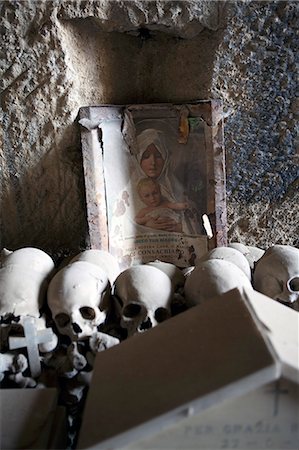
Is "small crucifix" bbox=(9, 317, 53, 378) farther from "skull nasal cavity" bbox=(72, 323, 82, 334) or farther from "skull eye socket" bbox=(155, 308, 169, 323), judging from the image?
"skull eye socket" bbox=(155, 308, 169, 323)

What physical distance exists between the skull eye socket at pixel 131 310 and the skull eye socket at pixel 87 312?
3.0 inches

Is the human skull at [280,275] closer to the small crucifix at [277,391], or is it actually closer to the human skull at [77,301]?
the human skull at [77,301]

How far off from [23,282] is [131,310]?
272 mm

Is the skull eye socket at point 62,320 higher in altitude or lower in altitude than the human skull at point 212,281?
lower

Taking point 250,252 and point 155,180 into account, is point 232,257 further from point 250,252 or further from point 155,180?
point 155,180

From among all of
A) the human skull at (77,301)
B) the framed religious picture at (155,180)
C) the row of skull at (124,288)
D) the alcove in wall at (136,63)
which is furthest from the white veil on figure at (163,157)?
the human skull at (77,301)

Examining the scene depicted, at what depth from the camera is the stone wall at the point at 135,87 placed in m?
1.34

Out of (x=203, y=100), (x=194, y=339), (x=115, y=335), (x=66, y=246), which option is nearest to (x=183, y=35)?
(x=203, y=100)

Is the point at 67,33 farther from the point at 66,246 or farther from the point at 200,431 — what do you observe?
the point at 200,431

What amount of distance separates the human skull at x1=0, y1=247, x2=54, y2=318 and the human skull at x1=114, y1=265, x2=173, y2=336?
0.20 meters

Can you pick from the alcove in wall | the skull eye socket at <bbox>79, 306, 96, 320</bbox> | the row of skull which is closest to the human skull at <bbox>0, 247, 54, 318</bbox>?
the row of skull

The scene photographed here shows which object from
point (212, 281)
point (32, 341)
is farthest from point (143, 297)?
point (32, 341)

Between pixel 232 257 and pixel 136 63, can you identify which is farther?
pixel 136 63

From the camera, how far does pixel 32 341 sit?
1063 millimetres
